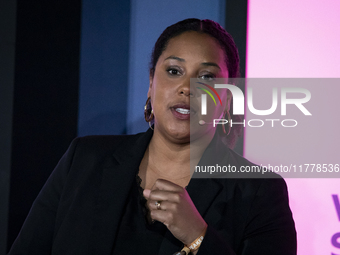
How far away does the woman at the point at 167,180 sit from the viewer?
1.25 m

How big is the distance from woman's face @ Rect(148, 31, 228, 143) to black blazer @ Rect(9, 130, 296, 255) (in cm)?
23

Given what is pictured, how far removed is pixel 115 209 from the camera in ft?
4.21

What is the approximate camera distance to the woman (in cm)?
125

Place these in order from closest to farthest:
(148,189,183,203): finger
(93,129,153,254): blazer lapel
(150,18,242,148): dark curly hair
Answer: (148,189,183,203): finger → (93,129,153,254): blazer lapel → (150,18,242,148): dark curly hair

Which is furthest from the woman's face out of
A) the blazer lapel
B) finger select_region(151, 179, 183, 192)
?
finger select_region(151, 179, 183, 192)

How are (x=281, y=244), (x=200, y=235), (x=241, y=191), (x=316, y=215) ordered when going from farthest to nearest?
(x=316, y=215) < (x=241, y=191) < (x=281, y=244) < (x=200, y=235)

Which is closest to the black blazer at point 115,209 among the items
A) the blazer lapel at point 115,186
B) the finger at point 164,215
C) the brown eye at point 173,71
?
the blazer lapel at point 115,186

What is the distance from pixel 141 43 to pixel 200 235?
1.29 m

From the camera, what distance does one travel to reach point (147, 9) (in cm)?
197

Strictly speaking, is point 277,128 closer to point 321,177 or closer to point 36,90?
point 321,177

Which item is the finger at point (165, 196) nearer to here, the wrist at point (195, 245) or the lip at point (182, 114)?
the wrist at point (195, 245)

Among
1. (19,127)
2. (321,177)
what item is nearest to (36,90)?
(19,127)

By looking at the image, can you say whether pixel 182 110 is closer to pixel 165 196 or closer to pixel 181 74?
pixel 181 74

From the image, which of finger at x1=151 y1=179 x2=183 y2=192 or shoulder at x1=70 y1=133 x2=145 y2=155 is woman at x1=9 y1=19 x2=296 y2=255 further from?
finger at x1=151 y1=179 x2=183 y2=192
